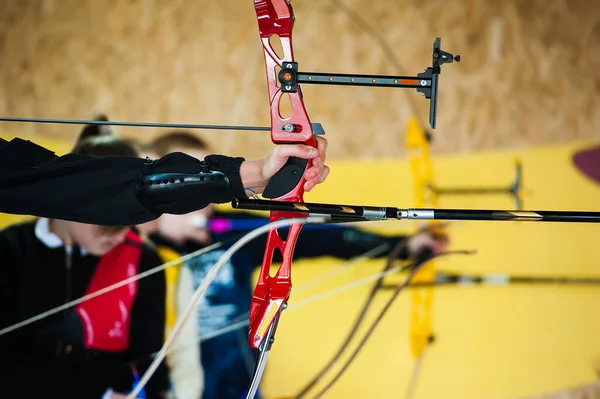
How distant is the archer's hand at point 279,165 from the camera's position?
1298mm

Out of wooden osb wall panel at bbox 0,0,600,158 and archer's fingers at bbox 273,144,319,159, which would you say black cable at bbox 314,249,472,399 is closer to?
wooden osb wall panel at bbox 0,0,600,158

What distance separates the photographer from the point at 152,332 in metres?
2.23

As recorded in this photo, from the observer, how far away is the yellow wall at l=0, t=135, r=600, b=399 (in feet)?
7.39

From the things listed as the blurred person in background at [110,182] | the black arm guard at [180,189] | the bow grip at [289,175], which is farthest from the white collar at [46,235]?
the bow grip at [289,175]

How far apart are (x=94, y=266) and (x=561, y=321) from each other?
1504 mm

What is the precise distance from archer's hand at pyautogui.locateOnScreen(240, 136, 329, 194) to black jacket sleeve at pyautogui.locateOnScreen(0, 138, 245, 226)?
0.02 m

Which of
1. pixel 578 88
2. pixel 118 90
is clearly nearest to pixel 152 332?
pixel 118 90

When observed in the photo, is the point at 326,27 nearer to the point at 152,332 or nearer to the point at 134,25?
the point at 134,25

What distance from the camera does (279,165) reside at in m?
1.32

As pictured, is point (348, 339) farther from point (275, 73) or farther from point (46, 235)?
point (275, 73)

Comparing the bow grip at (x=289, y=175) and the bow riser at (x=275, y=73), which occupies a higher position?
the bow riser at (x=275, y=73)

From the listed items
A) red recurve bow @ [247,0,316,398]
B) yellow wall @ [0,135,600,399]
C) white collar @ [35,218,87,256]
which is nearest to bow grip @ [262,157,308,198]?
red recurve bow @ [247,0,316,398]

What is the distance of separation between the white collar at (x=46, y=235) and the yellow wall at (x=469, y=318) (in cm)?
13

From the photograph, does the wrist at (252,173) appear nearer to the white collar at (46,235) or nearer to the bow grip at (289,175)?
the bow grip at (289,175)
